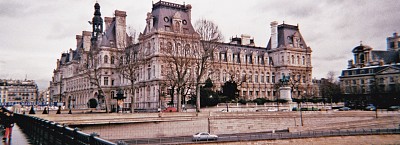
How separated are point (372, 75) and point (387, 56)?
35.5 ft

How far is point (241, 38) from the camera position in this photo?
85.3m

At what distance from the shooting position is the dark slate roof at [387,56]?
89.7 meters

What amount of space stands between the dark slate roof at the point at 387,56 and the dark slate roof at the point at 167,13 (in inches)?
2229

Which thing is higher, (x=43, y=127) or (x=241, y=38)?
(x=241, y=38)

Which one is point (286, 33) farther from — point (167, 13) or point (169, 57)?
point (169, 57)

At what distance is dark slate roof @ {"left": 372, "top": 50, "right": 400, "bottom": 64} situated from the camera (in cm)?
8965

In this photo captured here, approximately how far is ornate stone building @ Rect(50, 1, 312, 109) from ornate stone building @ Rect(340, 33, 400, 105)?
14942 mm

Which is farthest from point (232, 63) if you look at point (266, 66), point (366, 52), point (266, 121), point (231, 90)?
point (366, 52)

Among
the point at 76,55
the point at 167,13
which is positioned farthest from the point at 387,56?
the point at 76,55

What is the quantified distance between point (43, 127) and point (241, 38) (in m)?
74.8

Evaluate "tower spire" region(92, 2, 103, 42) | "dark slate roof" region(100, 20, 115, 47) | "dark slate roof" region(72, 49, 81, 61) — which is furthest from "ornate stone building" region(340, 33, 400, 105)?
"dark slate roof" region(72, 49, 81, 61)

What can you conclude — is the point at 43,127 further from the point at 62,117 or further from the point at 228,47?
the point at 228,47

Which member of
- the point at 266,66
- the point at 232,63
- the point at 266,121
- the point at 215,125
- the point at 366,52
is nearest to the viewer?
the point at 215,125

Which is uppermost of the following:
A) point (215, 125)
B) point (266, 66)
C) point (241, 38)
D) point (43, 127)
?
point (241, 38)
